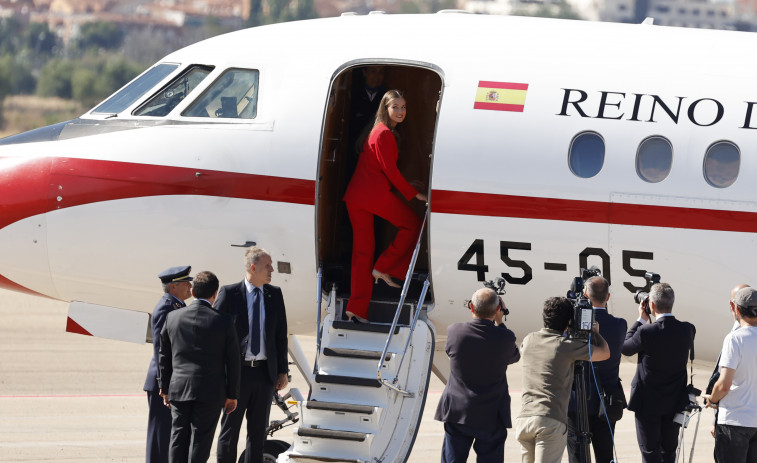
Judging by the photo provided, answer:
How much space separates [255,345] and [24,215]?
2.90 meters

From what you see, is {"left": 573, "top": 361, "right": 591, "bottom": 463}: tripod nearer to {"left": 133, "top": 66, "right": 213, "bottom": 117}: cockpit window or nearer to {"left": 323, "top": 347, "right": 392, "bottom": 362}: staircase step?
{"left": 323, "top": 347, "right": 392, "bottom": 362}: staircase step

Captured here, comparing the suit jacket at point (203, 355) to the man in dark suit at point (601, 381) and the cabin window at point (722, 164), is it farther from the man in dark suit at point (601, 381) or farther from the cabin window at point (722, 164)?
the cabin window at point (722, 164)

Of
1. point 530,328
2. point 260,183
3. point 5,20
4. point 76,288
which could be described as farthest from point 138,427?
point 5,20

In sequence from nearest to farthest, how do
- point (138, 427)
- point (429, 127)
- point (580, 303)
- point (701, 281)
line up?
point (580, 303) < point (701, 281) < point (429, 127) < point (138, 427)

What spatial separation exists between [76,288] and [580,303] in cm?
508

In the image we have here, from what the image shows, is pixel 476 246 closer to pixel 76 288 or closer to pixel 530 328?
pixel 530 328

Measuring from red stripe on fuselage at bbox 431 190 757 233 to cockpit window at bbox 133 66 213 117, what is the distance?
2694 mm

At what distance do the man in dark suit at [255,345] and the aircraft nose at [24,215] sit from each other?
237 centimetres

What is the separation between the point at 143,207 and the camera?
11.2 m

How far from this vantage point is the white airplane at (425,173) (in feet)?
34.2

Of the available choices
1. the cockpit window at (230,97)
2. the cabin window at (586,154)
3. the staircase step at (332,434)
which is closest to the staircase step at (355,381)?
the staircase step at (332,434)

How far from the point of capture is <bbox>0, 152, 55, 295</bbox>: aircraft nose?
446 inches

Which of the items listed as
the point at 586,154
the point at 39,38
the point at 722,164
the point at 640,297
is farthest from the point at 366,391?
the point at 39,38

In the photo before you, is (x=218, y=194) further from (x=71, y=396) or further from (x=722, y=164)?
(x=71, y=396)
